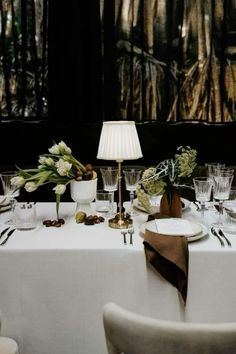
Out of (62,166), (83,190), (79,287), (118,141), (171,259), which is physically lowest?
(79,287)

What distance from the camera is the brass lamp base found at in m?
1.53

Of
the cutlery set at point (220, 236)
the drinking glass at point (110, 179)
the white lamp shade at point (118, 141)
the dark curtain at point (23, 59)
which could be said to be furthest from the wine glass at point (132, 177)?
the dark curtain at point (23, 59)

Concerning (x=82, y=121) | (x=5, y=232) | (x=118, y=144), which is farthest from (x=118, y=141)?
(x=82, y=121)

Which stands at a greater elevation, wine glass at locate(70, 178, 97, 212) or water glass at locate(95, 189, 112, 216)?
wine glass at locate(70, 178, 97, 212)

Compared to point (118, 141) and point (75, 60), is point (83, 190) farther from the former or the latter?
point (75, 60)

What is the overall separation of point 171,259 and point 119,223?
353mm

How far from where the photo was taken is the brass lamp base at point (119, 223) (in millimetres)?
1528

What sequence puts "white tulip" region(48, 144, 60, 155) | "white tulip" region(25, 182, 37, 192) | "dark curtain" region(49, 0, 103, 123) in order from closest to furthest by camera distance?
"white tulip" region(25, 182, 37, 192)
"white tulip" region(48, 144, 60, 155)
"dark curtain" region(49, 0, 103, 123)

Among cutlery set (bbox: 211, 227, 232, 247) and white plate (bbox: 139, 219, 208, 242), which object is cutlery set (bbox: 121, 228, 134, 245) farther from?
cutlery set (bbox: 211, 227, 232, 247)

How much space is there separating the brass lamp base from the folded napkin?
243mm

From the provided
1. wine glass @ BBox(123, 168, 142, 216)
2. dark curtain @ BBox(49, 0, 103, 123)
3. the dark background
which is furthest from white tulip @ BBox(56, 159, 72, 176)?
dark curtain @ BBox(49, 0, 103, 123)

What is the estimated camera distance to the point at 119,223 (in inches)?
60.7

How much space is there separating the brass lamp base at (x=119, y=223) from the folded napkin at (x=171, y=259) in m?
0.24

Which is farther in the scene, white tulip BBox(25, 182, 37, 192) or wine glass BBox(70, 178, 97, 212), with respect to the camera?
wine glass BBox(70, 178, 97, 212)
